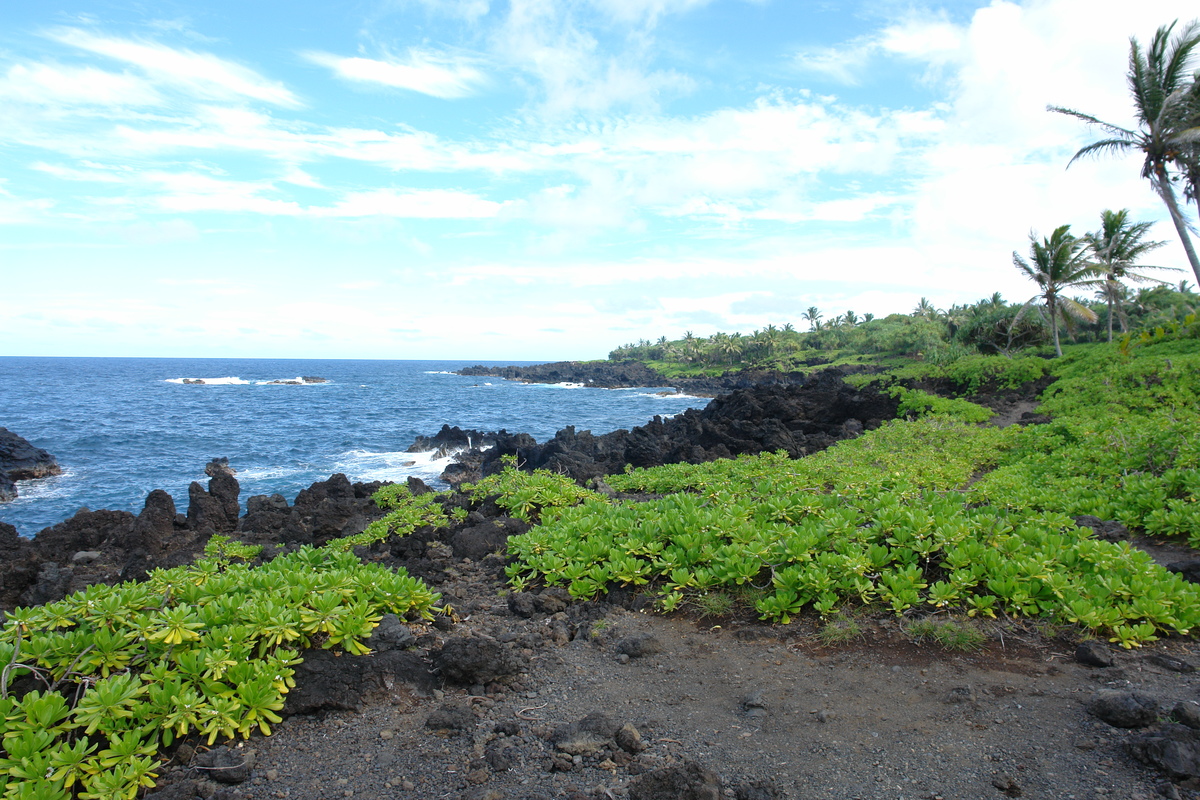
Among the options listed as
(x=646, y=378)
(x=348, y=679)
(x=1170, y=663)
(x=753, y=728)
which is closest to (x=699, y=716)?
(x=753, y=728)

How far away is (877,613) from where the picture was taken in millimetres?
5637

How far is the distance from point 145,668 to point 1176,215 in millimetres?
33426

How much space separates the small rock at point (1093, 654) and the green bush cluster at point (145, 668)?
5.43 m

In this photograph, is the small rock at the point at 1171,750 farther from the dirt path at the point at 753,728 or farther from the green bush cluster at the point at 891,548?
the green bush cluster at the point at 891,548

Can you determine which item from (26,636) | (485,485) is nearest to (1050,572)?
(26,636)

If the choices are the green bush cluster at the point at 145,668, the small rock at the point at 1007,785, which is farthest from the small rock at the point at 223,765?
the small rock at the point at 1007,785

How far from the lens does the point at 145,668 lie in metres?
4.40

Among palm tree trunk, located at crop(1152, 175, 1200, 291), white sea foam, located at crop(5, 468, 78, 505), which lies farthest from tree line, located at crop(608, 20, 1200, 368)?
white sea foam, located at crop(5, 468, 78, 505)

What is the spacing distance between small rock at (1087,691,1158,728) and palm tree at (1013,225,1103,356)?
1437 inches

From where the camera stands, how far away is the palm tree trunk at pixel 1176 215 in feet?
79.4

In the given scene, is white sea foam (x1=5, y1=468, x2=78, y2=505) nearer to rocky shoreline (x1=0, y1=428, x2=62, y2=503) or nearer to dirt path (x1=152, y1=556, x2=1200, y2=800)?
rocky shoreline (x1=0, y1=428, x2=62, y2=503)

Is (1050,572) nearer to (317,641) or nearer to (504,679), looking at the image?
(504,679)

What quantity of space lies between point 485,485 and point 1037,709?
31.1 feet

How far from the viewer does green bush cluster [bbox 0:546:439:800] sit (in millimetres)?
3586
